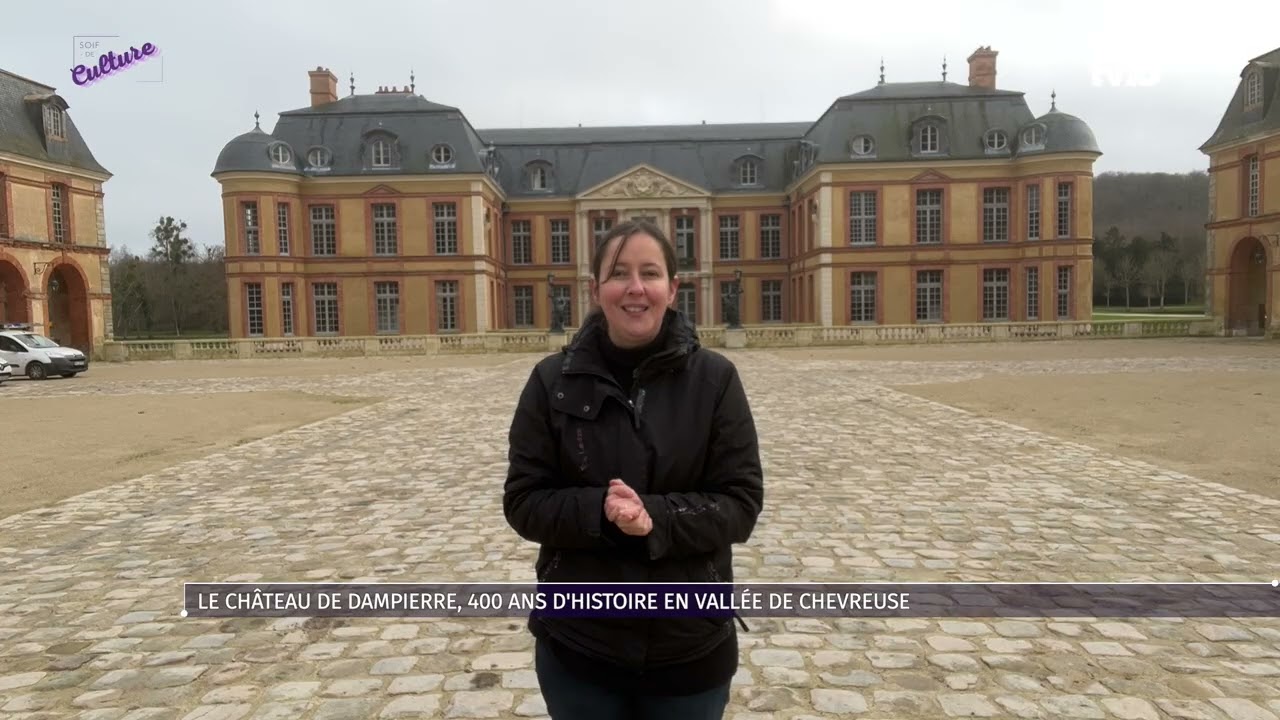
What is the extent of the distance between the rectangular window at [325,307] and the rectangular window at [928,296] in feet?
90.5

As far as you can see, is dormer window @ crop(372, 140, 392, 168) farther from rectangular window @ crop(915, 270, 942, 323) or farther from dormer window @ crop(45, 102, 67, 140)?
rectangular window @ crop(915, 270, 942, 323)

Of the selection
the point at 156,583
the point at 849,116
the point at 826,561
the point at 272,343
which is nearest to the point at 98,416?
the point at 156,583

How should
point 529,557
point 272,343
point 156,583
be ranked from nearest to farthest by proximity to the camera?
point 156,583
point 529,557
point 272,343

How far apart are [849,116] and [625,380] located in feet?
133

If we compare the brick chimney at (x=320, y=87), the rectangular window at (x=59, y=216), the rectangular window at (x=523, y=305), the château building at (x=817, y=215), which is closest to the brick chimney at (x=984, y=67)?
the château building at (x=817, y=215)

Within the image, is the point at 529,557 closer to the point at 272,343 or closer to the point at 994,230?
the point at 272,343

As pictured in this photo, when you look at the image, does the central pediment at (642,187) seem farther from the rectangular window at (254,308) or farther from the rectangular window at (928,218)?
the rectangular window at (254,308)

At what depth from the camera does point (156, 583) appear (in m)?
5.03

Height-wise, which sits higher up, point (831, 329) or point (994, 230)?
point (994, 230)

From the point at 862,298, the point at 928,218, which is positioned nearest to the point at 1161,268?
the point at 928,218

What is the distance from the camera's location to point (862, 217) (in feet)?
129

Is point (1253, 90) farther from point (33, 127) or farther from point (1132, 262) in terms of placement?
point (33, 127)

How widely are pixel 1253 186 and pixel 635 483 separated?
4036cm

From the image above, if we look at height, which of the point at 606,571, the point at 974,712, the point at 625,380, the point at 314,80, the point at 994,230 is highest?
the point at 314,80
